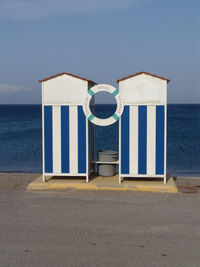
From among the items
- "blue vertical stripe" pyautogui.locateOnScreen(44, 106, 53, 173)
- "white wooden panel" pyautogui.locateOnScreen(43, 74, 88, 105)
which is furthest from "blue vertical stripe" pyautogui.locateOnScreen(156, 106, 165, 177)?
"blue vertical stripe" pyautogui.locateOnScreen(44, 106, 53, 173)

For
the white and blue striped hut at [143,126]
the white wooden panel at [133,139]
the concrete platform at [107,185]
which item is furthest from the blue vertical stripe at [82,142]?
the white wooden panel at [133,139]

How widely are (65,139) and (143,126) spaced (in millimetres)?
1679

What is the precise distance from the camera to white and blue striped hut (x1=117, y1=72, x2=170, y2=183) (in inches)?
332

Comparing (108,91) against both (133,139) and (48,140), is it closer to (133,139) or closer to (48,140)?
(133,139)

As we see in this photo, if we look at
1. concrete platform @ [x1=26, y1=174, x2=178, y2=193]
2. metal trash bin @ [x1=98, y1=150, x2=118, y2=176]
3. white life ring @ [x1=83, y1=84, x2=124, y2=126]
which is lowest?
concrete platform @ [x1=26, y1=174, x2=178, y2=193]

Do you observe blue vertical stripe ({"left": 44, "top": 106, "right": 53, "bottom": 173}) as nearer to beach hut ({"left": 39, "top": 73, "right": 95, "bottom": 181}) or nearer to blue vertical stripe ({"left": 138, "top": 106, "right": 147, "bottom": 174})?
beach hut ({"left": 39, "top": 73, "right": 95, "bottom": 181})

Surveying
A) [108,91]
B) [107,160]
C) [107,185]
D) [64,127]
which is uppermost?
[108,91]

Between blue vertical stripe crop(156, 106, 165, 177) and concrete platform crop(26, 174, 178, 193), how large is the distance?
1.29 ft

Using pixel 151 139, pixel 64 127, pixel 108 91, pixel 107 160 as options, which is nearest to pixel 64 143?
pixel 64 127

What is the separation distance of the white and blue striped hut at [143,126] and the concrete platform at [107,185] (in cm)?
23

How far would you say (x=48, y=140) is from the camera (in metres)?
8.77

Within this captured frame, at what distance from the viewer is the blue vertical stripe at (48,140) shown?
876 cm

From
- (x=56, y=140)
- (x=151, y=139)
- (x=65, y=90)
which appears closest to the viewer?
(x=151, y=139)

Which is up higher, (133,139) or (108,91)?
(108,91)
